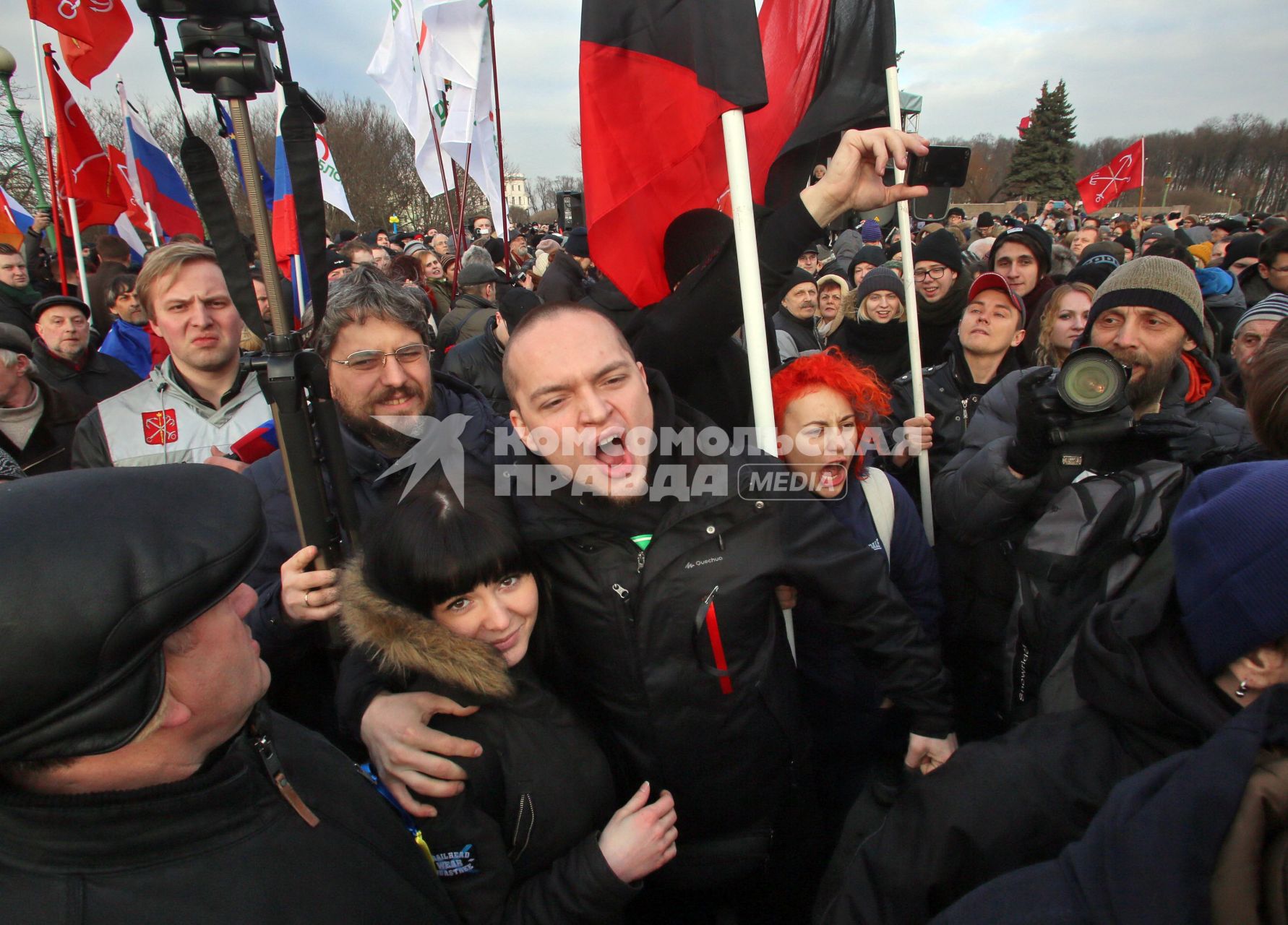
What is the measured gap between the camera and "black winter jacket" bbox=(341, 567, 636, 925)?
128 centimetres

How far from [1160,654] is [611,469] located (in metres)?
1.06

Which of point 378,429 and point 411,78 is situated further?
point 411,78

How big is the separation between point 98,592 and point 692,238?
6.33ft

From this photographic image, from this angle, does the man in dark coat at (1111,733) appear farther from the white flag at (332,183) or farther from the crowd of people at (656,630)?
the white flag at (332,183)

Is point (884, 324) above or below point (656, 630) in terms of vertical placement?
above

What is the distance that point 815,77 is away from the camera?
227cm

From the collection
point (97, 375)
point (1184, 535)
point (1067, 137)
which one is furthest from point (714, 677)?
point (1067, 137)

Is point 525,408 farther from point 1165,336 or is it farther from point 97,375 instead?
point 97,375

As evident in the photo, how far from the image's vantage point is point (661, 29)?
1.90m

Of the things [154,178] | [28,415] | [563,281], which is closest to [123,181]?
[154,178]

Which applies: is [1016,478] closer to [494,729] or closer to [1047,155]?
[494,729]

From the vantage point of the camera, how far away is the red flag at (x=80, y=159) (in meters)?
4.68

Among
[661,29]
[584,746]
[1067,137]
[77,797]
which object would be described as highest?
[1067,137]

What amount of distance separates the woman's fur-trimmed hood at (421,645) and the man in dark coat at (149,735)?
1.19ft
